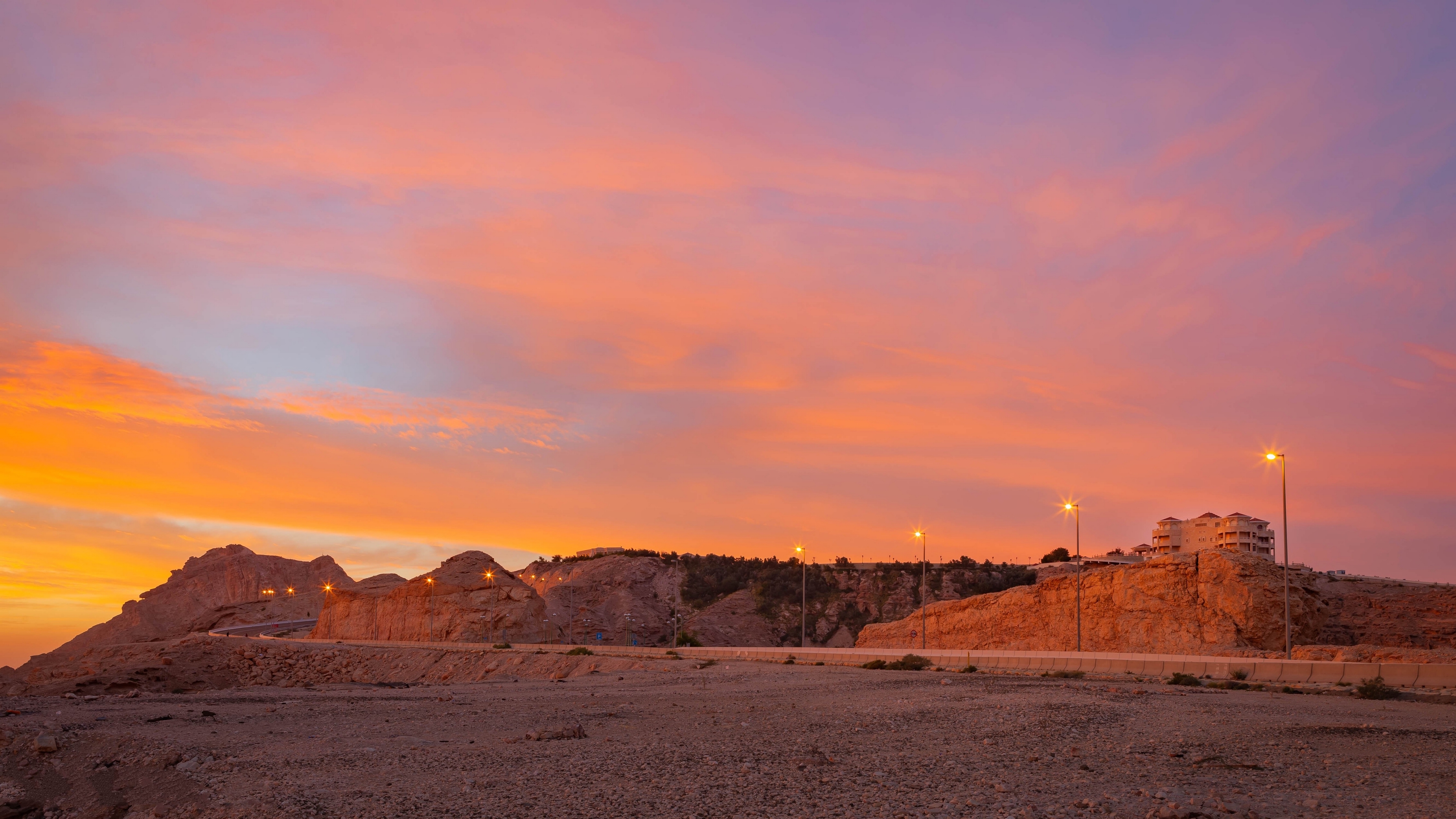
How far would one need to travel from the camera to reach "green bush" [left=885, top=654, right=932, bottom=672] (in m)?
33.5

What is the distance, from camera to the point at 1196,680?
80.3 ft

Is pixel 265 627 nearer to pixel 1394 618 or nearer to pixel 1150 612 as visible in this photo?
pixel 1150 612

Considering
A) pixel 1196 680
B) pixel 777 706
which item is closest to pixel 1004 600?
pixel 1196 680

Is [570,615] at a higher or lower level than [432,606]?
lower

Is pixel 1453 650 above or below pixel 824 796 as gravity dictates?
below

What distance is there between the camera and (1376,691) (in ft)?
67.2

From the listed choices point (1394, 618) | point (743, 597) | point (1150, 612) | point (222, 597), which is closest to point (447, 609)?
point (743, 597)

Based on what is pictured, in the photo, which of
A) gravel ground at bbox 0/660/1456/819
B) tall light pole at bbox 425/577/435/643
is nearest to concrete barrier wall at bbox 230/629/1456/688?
gravel ground at bbox 0/660/1456/819

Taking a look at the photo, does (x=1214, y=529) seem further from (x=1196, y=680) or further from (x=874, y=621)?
(x=1196, y=680)

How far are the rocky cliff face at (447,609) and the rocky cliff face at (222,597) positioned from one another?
74.7 feet

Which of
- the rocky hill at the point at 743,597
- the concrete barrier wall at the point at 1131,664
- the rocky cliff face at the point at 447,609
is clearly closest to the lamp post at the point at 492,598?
the rocky cliff face at the point at 447,609

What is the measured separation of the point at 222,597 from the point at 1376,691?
14056 cm

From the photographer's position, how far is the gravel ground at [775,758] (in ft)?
30.3

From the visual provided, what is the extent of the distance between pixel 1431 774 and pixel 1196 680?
1531cm
